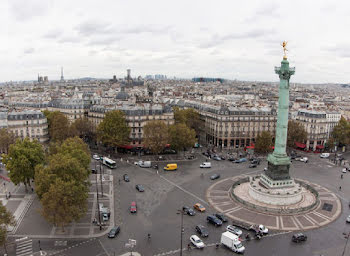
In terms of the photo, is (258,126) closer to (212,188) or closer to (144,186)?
(212,188)

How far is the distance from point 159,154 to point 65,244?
50089 mm

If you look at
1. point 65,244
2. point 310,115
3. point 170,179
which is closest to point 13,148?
point 65,244

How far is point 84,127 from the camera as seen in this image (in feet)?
319

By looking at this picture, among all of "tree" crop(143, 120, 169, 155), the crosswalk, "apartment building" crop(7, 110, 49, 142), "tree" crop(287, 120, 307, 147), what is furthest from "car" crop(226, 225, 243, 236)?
"apartment building" crop(7, 110, 49, 142)

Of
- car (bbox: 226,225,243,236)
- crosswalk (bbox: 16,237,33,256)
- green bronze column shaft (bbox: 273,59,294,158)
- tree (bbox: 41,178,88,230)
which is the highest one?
green bronze column shaft (bbox: 273,59,294,158)

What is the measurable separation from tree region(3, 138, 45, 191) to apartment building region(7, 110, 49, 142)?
3042 centimetres

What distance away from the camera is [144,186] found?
61781mm

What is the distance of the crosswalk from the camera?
1505 inches

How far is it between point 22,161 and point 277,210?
42670 mm

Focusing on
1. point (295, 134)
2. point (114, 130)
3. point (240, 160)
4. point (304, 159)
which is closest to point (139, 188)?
point (114, 130)

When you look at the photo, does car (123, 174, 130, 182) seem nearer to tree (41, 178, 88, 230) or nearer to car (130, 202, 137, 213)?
car (130, 202, 137, 213)

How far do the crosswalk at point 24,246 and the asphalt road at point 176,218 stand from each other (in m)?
4.38

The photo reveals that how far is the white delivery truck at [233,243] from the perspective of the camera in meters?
38.3

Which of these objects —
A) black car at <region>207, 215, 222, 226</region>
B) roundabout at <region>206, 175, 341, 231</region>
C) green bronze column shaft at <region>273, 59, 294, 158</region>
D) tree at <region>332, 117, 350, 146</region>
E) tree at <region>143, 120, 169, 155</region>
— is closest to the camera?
black car at <region>207, 215, 222, 226</region>
